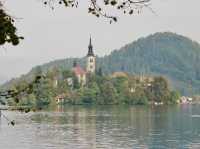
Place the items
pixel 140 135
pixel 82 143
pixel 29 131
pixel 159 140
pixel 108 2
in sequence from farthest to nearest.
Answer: pixel 29 131
pixel 140 135
pixel 159 140
pixel 82 143
pixel 108 2

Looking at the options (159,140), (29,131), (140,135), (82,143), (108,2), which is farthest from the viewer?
(29,131)

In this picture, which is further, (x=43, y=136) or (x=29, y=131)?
(x=29, y=131)

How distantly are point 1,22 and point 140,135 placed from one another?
206 feet

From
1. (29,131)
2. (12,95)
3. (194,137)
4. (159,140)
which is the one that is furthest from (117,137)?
(12,95)

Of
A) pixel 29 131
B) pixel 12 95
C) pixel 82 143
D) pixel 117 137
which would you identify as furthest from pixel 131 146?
pixel 12 95

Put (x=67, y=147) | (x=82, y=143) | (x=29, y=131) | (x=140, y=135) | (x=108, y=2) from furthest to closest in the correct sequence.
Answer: (x=29, y=131) < (x=140, y=135) < (x=82, y=143) < (x=67, y=147) < (x=108, y=2)


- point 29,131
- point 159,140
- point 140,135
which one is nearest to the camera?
point 159,140

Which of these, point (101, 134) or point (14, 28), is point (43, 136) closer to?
point (101, 134)

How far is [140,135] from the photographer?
69.9 meters

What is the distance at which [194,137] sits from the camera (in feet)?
222

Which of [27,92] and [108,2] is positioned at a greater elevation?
[108,2]

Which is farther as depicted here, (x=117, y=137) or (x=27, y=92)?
(x=117, y=137)

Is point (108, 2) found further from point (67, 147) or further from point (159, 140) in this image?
point (159, 140)

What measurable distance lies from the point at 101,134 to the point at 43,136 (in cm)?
678
